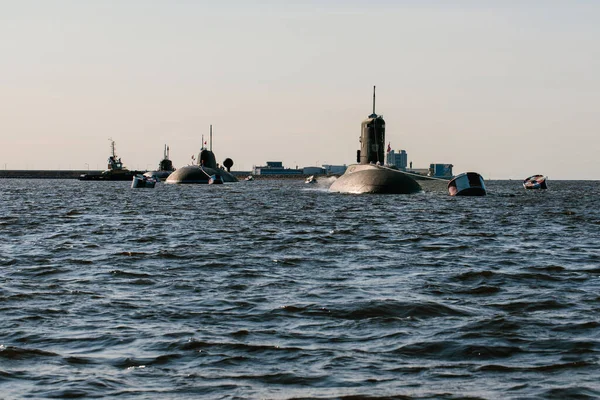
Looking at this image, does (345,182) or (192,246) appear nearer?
(192,246)

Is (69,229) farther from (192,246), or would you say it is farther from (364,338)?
(364,338)

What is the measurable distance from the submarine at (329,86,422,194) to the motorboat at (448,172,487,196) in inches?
189

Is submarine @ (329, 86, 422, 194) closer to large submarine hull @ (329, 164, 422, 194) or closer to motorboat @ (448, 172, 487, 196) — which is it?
large submarine hull @ (329, 164, 422, 194)

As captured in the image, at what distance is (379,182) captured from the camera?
Result: 280 ft

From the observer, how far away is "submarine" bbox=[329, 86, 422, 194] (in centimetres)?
8550

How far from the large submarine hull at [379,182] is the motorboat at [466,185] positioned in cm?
481

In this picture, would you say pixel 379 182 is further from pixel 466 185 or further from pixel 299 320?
pixel 299 320

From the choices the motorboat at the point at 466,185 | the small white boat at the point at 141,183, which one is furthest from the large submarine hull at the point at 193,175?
the motorboat at the point at 466,185

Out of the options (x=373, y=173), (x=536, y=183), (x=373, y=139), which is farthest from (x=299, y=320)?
(x=536, y=183)

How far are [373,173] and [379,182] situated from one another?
3385 mm

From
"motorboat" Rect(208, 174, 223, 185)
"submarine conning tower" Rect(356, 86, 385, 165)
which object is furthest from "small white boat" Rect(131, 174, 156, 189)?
"submarine conning tower" Rect(356, 86, 385, 165)

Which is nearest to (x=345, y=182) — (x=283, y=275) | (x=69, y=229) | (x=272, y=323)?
(x=69, y=229)

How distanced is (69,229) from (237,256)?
1461 centimetres

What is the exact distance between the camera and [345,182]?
97875mm
